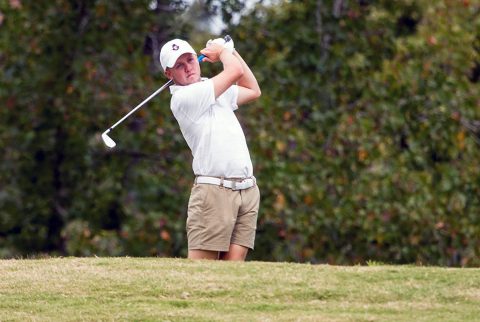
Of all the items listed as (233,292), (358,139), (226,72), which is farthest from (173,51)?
(358,139)

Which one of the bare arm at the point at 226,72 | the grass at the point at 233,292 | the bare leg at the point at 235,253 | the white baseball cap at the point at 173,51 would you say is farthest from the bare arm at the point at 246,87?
the grass at the point at 233,292

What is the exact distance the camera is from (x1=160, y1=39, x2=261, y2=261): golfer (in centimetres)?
817

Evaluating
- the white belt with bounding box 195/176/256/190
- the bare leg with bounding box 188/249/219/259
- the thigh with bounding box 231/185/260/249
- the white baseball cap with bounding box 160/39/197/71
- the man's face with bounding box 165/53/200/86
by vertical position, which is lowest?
the bare leg with bounding box 188/249/219/259

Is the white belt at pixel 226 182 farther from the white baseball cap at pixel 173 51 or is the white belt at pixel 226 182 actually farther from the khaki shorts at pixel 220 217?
the white baseball cap at pixel 173 51

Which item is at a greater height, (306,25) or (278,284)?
(306,25)

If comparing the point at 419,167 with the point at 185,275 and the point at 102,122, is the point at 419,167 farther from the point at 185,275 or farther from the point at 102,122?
the point at 185,275

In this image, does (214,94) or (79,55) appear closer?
(214,94)

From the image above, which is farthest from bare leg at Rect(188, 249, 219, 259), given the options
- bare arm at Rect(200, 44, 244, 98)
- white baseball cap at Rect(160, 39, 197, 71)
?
white baseball cap at Rect(160, 39, 197, 71)

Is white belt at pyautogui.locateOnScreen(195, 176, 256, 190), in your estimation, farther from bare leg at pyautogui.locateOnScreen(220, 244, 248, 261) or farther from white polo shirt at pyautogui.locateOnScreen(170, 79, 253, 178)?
bare leg at pyautogui.locateOnScreen(220, 244, 248, 261)

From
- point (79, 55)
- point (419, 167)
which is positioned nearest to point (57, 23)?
point (79, 55)

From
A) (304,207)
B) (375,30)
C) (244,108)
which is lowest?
(304,207)

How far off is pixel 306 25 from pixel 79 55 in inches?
100.0

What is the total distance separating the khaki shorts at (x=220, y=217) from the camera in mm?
8258

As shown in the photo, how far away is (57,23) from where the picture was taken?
15.0 metres
